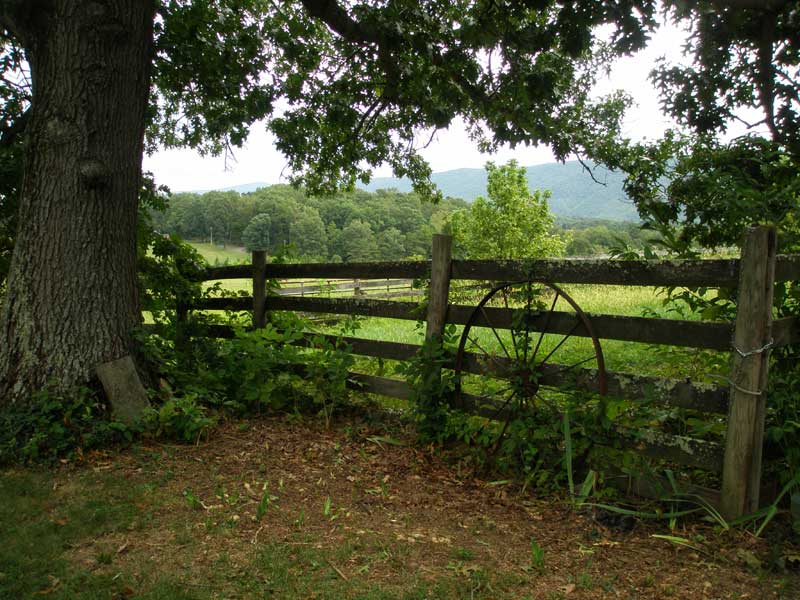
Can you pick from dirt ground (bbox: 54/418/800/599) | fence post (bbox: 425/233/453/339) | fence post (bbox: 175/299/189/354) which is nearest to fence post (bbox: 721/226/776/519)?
dirt ground (bbox: 54/418/800/599)

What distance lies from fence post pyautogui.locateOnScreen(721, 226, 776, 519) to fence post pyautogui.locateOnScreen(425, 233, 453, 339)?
2335 millimetres

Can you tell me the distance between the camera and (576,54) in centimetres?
568

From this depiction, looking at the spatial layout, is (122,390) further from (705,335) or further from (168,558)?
(705,335)

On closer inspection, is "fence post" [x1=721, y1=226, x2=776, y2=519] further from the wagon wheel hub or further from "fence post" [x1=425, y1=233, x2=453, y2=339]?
"fence post" [x1=425, y1=233, x2=453, y2=339]

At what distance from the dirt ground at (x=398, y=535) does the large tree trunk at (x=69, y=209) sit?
1086mm

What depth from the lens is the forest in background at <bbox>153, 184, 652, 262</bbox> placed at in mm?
9885

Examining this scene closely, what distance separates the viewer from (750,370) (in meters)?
3.46

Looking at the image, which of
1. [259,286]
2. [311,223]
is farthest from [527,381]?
[311,223]

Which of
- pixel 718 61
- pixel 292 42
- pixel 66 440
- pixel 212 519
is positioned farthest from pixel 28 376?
pixel 718 61

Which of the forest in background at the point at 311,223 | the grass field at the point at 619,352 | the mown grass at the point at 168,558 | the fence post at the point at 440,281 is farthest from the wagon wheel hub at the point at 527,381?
the mown grass at the point at 168,558

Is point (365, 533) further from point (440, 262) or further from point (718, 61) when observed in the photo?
point (718, 61)

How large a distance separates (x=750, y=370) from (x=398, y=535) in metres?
2.36

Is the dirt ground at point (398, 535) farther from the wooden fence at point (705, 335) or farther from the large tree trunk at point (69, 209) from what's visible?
the large tree trunk at point (69, 209)

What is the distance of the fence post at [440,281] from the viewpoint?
202 inches
